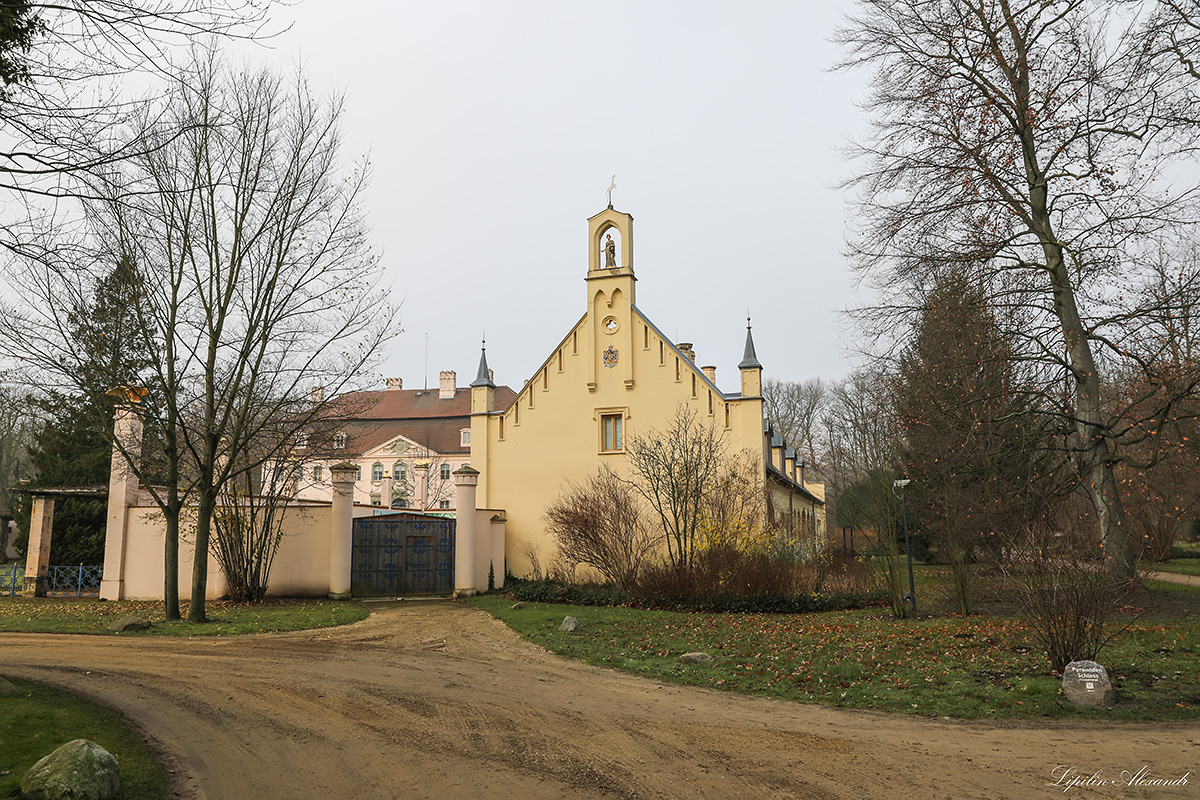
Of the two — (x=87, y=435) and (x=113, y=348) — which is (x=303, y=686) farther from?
(x=87, y=435)

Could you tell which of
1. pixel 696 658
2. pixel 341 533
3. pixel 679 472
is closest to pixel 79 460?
pixel 341 533

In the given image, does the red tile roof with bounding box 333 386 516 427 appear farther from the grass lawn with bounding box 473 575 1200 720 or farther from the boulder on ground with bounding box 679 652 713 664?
the boulder on ground with bounding box 679 652 713 664

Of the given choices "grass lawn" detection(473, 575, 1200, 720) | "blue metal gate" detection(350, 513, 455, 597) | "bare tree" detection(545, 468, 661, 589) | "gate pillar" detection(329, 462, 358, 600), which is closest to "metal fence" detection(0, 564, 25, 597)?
"gate pillar" detection(329, 462, 358, 600)

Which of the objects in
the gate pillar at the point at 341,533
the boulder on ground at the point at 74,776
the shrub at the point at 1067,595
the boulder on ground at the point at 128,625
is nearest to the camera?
the boulder on ground at the point at 74,776

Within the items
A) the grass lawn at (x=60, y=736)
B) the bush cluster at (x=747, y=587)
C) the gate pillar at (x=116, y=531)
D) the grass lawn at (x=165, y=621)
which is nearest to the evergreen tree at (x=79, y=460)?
the gate pillar at (x=116, y=531)

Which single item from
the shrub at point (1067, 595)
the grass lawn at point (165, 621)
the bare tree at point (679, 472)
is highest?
the bare tree at point (679, 472)

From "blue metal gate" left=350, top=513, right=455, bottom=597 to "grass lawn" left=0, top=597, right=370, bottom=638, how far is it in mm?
1612

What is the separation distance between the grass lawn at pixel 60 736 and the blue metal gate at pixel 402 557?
12.7 m

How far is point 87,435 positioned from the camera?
2586 cm

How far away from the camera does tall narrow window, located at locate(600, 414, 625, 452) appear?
80.8ft

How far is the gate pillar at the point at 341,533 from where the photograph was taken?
19.9 meters

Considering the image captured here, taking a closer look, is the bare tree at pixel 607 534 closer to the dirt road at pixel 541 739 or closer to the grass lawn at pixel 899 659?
the grass lawn at pixel 899 659

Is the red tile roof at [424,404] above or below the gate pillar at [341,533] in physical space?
above

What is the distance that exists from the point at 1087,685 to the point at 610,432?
17.8m
